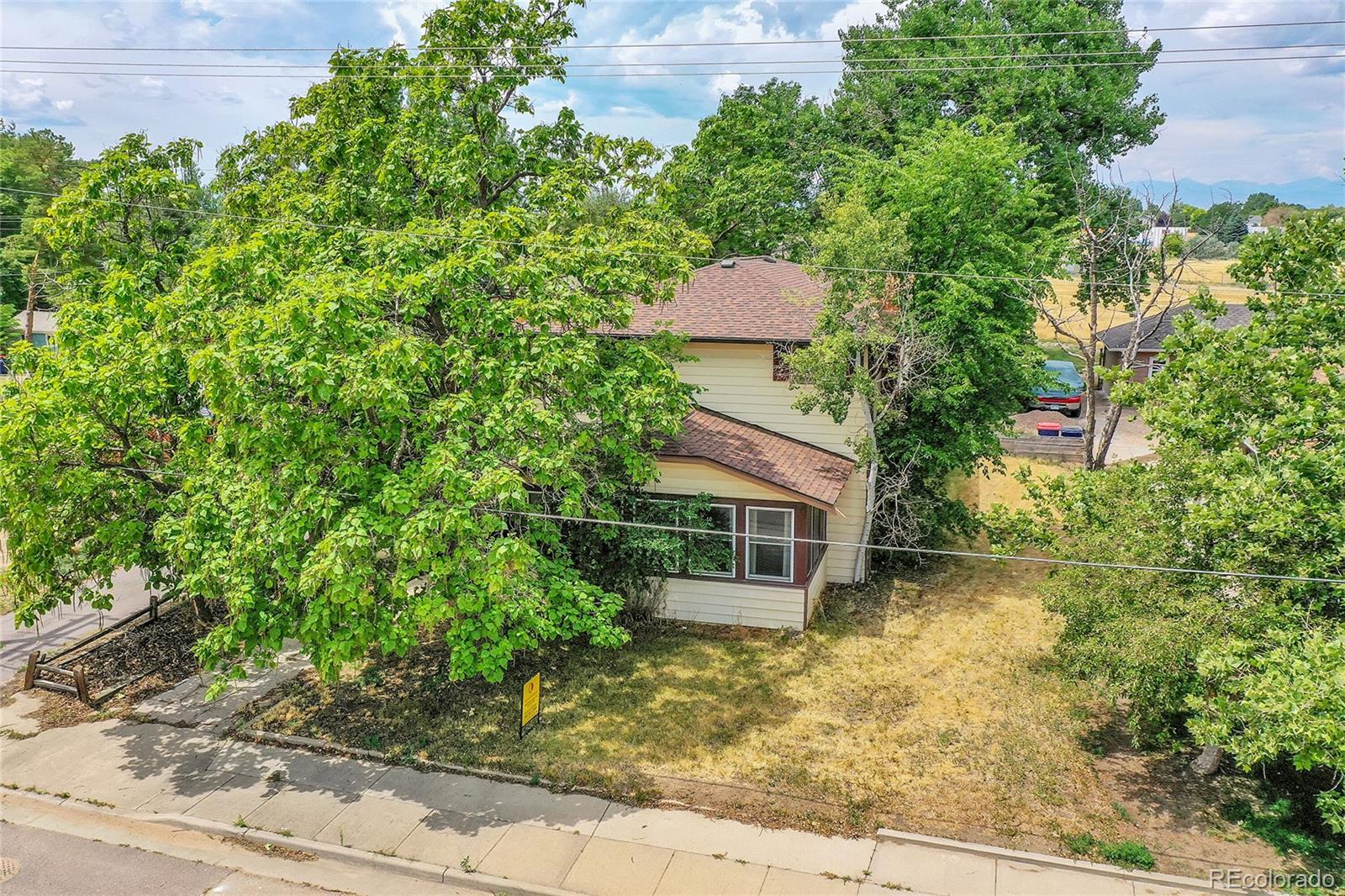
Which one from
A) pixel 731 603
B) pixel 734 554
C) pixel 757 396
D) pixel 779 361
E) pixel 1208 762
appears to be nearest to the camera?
pixel 1208 762

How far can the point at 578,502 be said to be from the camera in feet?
38.1

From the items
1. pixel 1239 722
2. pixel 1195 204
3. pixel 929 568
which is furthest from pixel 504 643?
pixel 1195 204

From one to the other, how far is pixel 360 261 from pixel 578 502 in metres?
5.17

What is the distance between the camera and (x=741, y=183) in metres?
28.7

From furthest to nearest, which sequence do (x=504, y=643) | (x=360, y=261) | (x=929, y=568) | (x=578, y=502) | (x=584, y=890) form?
(x=929, y=568) → (x=360, y=261) → (x=578, y=502) → (x=504, y=643) → (x=584, y=890)

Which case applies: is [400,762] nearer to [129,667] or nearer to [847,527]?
[129,667]

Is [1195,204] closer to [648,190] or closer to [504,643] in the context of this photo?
[648,190]

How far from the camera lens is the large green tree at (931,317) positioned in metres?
→ 15.9

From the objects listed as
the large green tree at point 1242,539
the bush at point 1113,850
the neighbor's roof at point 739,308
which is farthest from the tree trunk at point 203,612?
the large green tree at point 1242,539

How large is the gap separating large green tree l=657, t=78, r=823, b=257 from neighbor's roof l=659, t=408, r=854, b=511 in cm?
1247

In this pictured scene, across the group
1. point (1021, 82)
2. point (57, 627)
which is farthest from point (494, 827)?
point (1021, 82)

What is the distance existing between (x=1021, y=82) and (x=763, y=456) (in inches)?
767

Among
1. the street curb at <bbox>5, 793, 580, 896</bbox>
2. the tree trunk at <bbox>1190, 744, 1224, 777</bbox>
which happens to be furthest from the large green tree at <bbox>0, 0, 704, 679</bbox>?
the tree trunk at <bbox>1190, 744, 1224, 777</bbox>

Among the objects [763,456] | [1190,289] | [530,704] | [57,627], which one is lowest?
[57,627]
